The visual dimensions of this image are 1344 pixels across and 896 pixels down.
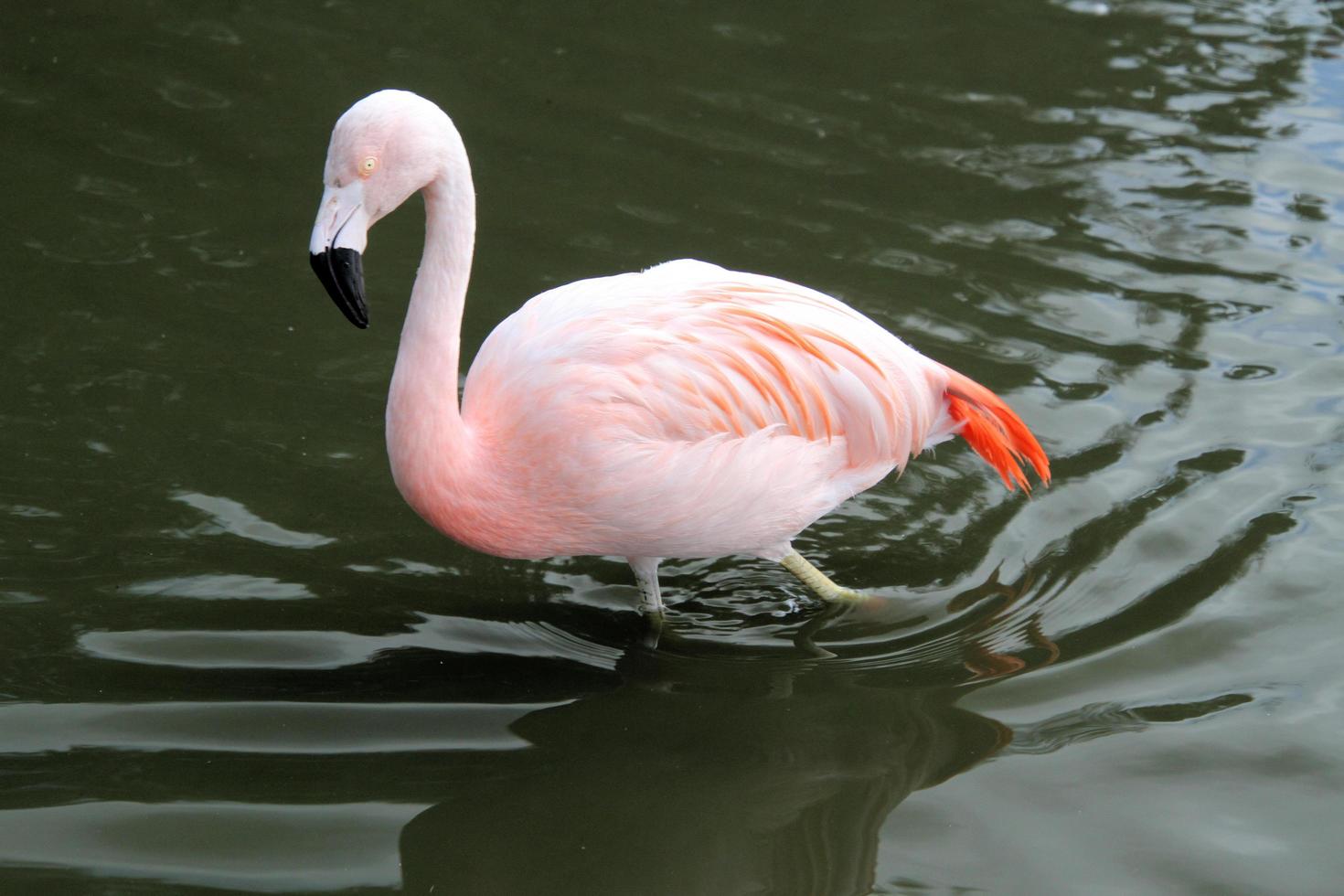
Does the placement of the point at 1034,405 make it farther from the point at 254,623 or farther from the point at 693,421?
the point at 254,623

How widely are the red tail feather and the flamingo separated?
0.18 metres

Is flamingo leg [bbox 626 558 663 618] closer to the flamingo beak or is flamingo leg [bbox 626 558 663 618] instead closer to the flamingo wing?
the flamingo wing

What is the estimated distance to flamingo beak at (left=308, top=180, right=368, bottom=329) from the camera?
132 inches

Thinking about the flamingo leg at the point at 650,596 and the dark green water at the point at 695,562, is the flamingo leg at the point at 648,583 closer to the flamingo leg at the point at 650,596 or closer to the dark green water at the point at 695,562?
the flamingo leg at the point at 650,596

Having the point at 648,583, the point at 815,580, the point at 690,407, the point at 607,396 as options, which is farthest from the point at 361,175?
the point at 815,580

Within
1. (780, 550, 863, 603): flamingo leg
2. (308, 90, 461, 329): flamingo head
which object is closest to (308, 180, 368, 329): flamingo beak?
(308, 90, 461, 329): flamingo head

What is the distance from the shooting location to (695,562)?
4.59 meters

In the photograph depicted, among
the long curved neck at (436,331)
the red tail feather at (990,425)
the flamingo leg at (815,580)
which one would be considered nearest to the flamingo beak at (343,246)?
the long curved neck at (436,331)

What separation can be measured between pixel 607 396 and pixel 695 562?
107 cm

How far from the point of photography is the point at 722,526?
12.6ft

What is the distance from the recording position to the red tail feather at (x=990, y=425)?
4.23 meters

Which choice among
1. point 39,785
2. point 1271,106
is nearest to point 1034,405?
point 1271,106

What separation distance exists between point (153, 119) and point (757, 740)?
421cm

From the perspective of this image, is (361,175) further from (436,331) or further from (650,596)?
(650,596)
